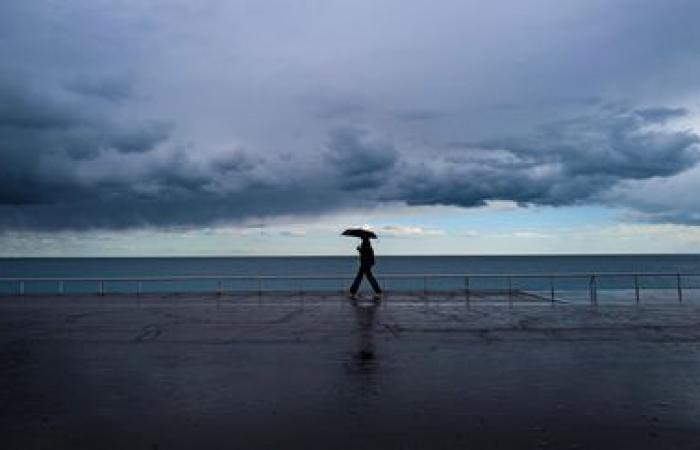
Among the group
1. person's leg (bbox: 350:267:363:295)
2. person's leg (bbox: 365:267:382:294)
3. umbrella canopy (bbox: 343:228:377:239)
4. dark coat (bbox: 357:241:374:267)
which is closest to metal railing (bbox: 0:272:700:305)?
person's leg (bbox: 365:267:382:294)

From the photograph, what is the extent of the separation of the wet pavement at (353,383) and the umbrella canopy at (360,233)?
7.62 meters

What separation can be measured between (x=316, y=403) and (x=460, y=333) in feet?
22.1

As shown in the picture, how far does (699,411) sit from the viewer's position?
21.9 feet

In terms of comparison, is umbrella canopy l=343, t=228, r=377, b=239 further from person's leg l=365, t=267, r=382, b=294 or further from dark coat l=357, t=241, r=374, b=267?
person's leg l=365, t=267, r=382, b=294

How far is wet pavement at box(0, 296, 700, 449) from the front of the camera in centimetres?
584

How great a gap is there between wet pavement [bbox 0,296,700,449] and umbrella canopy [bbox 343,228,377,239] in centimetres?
762

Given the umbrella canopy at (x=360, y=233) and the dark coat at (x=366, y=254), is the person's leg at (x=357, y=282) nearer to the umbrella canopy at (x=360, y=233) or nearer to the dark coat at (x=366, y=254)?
the dark coat at (x=366, y=254)

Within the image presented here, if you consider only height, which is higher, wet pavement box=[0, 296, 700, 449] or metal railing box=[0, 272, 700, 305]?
metal railing box=[0, 272, 700, 305]

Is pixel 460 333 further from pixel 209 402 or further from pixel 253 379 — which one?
pixel 209 402

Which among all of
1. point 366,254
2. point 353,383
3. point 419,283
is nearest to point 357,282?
point 366,254

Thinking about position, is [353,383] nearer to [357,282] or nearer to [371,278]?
[371,278]

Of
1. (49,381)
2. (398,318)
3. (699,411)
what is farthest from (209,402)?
(398,318)

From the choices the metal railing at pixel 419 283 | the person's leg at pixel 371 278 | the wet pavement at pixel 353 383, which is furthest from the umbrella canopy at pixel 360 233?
the wet pavement at pixel 353 383

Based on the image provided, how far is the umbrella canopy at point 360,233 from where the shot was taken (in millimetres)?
23125
